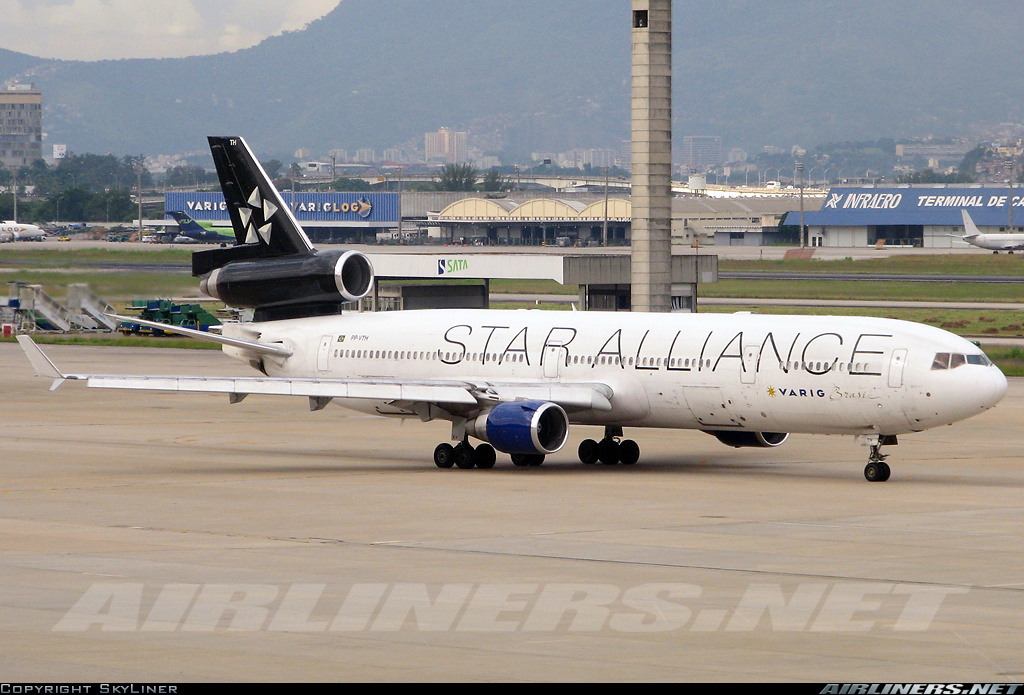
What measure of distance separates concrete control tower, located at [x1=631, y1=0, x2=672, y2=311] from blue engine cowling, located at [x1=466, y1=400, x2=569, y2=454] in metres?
25.3

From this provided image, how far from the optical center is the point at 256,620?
1889 cm

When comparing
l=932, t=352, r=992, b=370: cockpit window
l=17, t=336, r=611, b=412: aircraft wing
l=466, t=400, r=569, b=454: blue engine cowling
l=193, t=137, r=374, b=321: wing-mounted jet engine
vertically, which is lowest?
l=466, t=400, r=569, b=454: blue engine cowling

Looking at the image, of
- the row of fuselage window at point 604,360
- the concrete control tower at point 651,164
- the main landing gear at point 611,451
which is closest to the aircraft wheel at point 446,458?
the row of fuselage window at point 604,360

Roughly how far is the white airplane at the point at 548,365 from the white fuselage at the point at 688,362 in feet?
0.14

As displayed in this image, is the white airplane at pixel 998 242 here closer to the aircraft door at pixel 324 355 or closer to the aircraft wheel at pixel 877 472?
the aircraft door at pixel 324 355

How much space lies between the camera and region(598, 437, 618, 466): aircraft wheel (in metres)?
39.4

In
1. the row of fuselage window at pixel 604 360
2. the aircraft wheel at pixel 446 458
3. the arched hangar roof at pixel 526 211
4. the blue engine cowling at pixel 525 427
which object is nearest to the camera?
the row of fuselage window at pixel 604 360

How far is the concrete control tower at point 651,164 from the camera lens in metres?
60.5

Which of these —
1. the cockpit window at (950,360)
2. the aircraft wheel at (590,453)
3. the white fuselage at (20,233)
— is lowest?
the white fuselage at (20,233)

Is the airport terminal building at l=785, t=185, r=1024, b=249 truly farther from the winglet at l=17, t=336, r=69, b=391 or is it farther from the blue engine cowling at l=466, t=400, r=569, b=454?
the winglet at l=17, t=336, r=69, b=391

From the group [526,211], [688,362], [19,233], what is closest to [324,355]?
[688,362]

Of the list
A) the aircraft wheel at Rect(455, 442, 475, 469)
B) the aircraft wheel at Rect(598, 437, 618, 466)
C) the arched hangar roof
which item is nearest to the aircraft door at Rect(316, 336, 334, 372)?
the aircraft wheel at Rect(455, 442, 475, 469)

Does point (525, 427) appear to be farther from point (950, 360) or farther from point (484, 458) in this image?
point (950, 360)

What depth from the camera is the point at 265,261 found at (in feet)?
143
